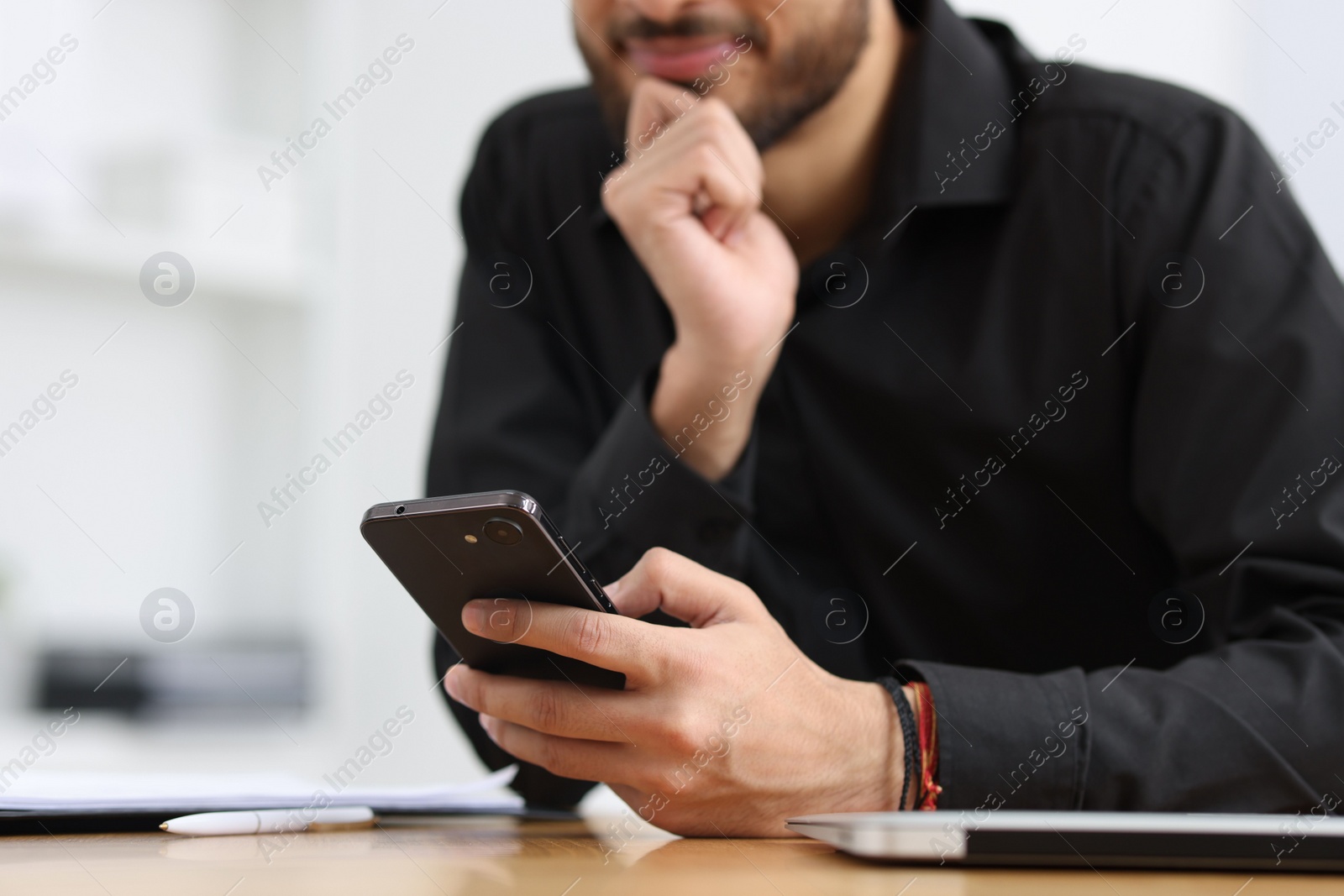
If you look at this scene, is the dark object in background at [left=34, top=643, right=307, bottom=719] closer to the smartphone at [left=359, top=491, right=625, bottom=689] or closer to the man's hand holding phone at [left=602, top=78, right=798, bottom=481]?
the man's hand holding phone at [left=602, top=78, right=798, bottom=481]

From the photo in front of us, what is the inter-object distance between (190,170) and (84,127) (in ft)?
0.96

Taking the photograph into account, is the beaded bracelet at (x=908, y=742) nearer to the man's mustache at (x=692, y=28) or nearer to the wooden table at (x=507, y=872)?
the wooden table at (x=507, y=872)

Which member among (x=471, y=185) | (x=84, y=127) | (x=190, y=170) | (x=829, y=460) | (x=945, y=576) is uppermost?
(x=84, y=127)

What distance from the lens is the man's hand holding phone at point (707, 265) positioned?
1043 mm

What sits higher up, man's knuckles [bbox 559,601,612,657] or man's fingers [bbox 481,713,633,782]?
man's knuckles [bbox 559,601,612,657]

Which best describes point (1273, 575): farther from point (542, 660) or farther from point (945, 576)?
point (542, 660)

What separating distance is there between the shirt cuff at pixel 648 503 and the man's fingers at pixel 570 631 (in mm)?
395

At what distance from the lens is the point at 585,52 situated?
1284 millimetres

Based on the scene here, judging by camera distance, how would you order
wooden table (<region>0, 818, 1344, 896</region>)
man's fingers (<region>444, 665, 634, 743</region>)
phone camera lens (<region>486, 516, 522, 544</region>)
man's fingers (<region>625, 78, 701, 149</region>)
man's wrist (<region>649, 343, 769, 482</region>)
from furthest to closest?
man's fingers (<region>625, 78, 701, 149</region>) < man's wrist (<region>649, 343, 769, 482</region>) < man's fingers (<region>444, 665, 634, 743</region>) < phone camera lens (<region>486, 516, 522, 544</region>) < wooden table (<region>0, 818, 1344, 896</region>)

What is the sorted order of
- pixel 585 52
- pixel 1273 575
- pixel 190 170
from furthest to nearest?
1. pixel 190 170
2. pixel 585 52
3. pixel 1273 575

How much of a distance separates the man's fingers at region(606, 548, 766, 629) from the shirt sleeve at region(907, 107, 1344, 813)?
136 millimetres

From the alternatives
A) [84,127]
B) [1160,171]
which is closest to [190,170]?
[84,127]

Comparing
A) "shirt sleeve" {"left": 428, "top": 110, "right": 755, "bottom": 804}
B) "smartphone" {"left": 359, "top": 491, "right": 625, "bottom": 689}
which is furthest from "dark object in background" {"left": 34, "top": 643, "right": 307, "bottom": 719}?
"smartphone" {"left": 359, "top": 491, "right": 625, "bottom": 689}

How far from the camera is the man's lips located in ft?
3.93
